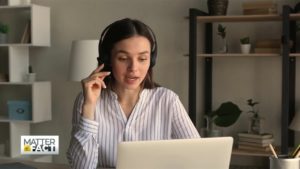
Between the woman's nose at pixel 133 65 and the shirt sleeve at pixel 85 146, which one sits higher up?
the woman's nose at pixel 133 65

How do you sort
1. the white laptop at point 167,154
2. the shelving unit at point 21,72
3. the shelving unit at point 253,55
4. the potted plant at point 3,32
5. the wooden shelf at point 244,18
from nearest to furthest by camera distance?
the white laptop at point 167,154, the shelving unit at point 253,55, the wooden shelf at point 244,18, the shelving unit at point 21,72, the potted plant at point 3,32

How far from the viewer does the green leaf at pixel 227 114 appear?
3273 millimetres

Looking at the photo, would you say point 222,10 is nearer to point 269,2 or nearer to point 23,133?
point 269,2

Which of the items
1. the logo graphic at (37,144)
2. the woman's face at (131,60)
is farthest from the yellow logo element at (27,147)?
the woman's face at (131,60)

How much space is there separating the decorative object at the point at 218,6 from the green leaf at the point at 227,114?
684mm

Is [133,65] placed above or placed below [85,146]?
above

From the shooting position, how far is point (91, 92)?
1.69 metres

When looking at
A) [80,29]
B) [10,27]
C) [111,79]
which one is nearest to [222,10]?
[80,29]

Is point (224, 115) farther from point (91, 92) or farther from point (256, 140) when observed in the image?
point (91, 92)

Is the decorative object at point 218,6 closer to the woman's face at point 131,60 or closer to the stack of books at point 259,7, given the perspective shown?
the stack of books at point 259,7

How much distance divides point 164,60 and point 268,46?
91cm

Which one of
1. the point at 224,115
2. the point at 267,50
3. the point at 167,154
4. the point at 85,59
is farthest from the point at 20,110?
the point at 167,154

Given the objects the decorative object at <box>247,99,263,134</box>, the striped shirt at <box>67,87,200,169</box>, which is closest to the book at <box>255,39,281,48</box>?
the decorative object at <box>247,99,263,134</box>

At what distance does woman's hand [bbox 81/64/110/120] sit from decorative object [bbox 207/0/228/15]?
5.80 feet
